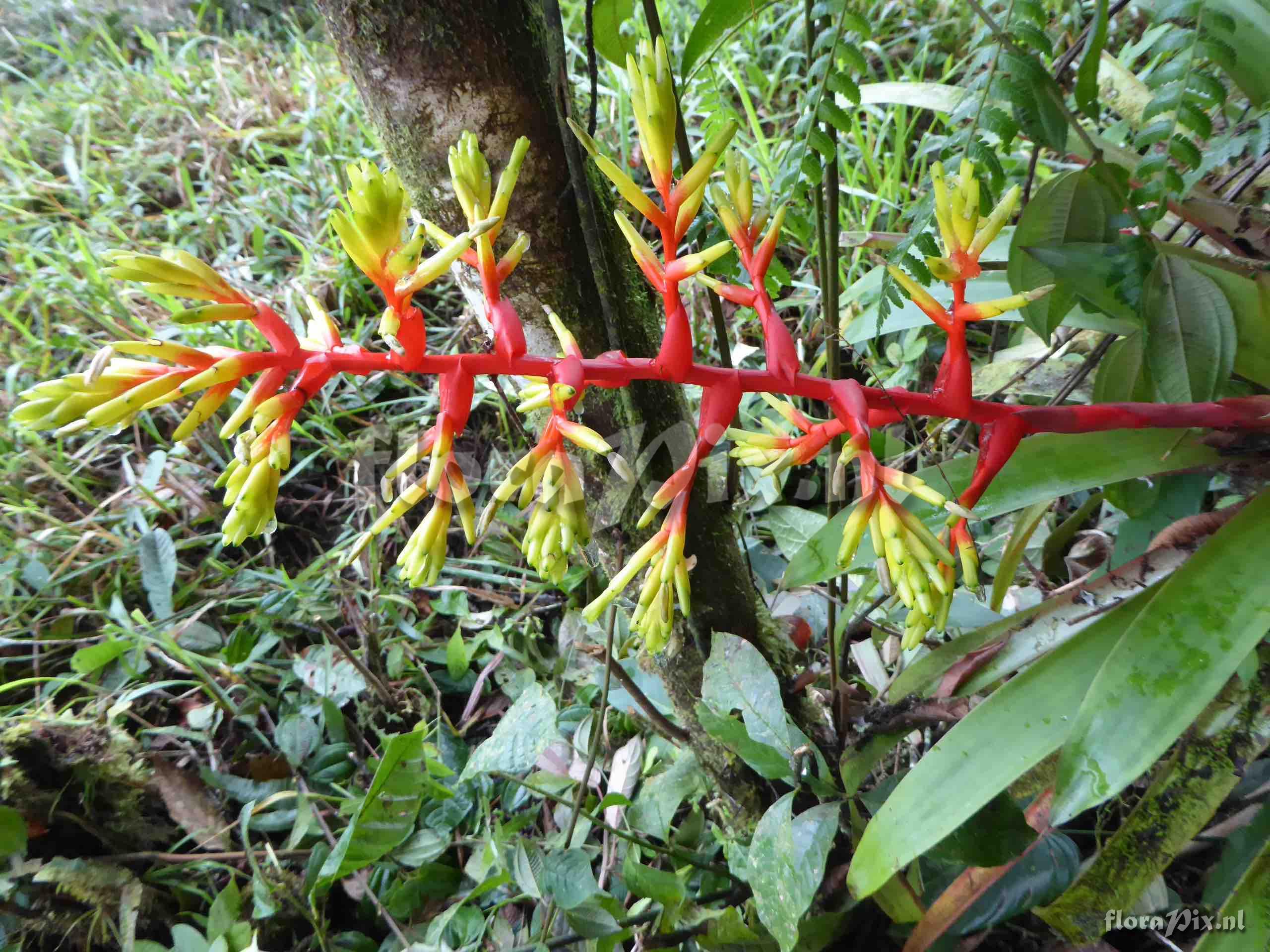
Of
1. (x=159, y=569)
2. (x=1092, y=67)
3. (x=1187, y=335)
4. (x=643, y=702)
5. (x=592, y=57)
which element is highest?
(x=592, y=57)

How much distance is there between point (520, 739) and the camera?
1143 millimetres

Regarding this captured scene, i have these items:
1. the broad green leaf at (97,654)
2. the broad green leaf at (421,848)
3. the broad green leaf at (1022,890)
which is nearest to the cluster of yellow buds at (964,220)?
the broad green leaf at (1022,890)

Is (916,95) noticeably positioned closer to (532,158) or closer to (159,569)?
(532,158)

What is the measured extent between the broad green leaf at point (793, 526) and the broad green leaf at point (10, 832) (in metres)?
1.39

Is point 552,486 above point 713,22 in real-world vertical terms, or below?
below

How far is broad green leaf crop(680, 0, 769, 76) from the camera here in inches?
36.6

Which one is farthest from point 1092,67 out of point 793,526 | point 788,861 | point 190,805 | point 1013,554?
point 190,805

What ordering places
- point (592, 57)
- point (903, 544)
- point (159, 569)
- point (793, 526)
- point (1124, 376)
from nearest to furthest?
point (903, 544)
point (592, 57)
point (1124, 376)
point (793, 526)
point (159, 569)

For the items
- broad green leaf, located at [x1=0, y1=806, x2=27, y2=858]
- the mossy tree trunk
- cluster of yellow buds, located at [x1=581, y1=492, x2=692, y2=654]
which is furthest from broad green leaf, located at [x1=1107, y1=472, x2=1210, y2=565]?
broad green leaf, located at [x1=0, y1=806, x2=27, y2=858]

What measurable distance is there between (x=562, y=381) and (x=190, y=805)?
131 centimetres

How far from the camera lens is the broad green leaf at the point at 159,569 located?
1698mm

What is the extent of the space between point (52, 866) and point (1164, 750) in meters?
1.66

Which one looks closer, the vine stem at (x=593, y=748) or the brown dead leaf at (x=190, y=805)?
the vine stem at (x=593, y=748)

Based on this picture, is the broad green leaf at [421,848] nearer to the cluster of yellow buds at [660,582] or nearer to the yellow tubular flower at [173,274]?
the cluster of yellow buds at [660,582]
